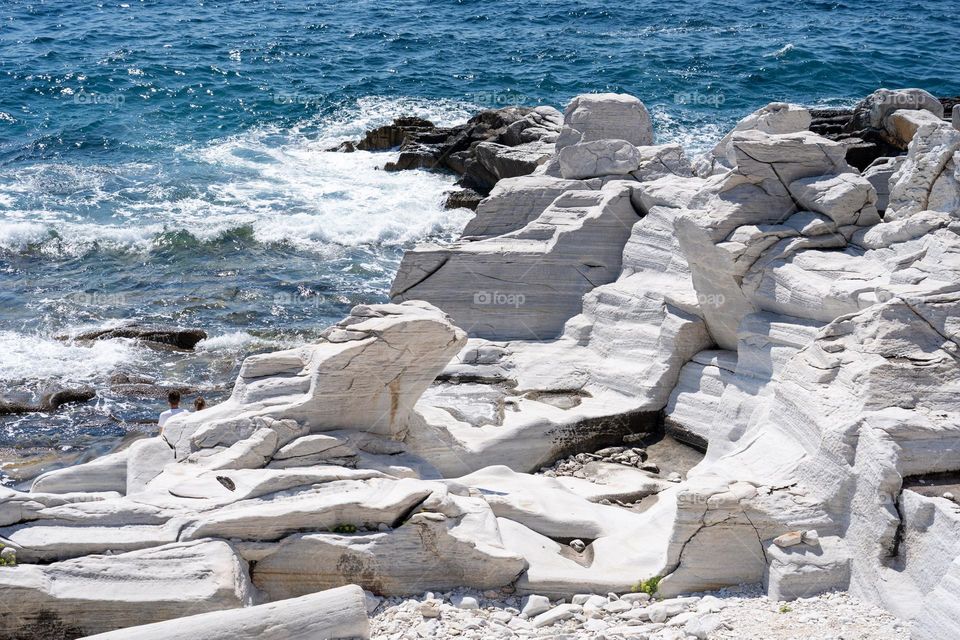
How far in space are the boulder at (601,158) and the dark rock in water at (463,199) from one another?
25.2ft

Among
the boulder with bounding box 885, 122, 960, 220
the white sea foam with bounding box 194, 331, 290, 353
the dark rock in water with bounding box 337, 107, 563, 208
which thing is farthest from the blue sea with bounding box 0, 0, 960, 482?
the boulder with bounding box 885, 122, 960, 220

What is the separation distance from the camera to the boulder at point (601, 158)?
1627 cm

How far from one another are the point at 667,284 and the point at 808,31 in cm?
2939

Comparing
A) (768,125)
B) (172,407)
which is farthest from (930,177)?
(172,407)

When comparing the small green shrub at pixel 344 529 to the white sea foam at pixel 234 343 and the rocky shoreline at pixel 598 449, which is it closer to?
the rocky shoreline at pixel 598 449

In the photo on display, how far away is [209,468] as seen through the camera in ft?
32.7

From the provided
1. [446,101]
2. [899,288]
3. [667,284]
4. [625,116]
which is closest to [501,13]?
[446,101]

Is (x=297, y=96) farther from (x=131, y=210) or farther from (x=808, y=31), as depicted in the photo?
(x=808, y=31)
